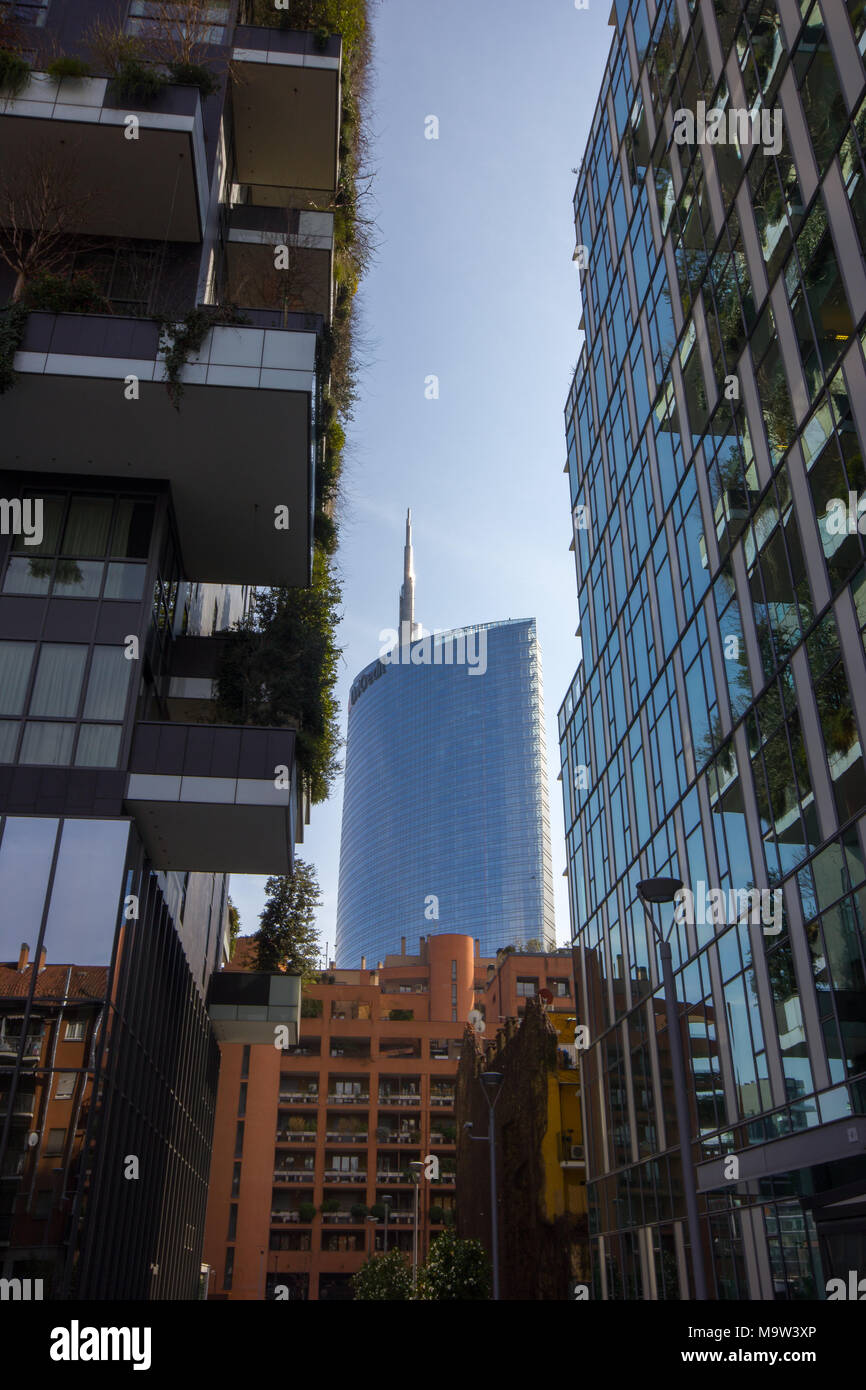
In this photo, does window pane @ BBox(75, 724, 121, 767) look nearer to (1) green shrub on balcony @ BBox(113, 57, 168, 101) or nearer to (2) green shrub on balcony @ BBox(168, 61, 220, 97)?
(1) green shrub on balcony @ BBox(113, 57, 168, 101)

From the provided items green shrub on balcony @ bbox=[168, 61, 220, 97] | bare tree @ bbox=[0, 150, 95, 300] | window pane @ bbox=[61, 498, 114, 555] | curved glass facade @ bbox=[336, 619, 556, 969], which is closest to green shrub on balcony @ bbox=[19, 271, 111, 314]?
bare tree @ bbox=[0, 150, 95, 300]

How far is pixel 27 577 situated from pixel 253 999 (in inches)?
715

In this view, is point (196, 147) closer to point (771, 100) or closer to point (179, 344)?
point (179, 344)

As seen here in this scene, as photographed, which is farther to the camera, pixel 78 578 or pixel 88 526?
pixel 88 526

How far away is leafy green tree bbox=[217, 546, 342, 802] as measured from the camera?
2309 cm

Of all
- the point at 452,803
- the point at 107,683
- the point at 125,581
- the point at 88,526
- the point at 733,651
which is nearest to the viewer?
the point at 107,683

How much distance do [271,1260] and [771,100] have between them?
74484mm

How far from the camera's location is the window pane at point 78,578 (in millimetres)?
21391

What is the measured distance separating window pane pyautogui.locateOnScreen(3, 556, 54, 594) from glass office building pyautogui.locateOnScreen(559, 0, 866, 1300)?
49.9 feet

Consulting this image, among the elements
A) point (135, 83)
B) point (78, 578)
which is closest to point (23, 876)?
point (78, 578)

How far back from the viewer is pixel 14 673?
20516mm

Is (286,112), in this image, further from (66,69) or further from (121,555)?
(121,555)
